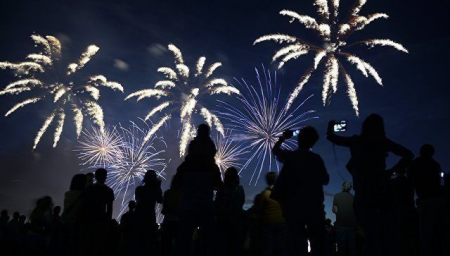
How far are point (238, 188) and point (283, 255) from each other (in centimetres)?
167

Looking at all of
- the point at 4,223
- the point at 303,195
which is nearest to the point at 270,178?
the point at 303,195

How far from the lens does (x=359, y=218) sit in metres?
4.79

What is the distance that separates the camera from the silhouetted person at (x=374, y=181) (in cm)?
469

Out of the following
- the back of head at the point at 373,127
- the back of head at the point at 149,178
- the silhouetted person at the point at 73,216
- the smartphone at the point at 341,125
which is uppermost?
the smartphone at the point at 341,125

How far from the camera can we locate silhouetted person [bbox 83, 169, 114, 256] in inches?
273

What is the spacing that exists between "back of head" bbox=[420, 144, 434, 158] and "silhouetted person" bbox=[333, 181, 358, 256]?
2.48m

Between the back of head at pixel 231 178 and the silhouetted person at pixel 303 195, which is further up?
the back of head at pixel 231 178

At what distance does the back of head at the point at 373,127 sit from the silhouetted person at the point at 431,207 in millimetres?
1893

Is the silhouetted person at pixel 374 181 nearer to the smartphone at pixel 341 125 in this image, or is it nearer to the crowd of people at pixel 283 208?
the crowd of people at pixel 283 208

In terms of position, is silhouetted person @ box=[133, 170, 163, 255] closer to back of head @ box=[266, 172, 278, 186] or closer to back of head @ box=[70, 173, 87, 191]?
back of head @ box=[70, 173, 87, 191]

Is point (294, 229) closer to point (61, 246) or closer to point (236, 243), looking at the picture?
point (236, 243)

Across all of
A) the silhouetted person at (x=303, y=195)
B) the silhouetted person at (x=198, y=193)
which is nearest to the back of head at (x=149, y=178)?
the silhouetted person at (x=198, y=193)

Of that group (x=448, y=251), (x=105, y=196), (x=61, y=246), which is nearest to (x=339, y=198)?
(x=448, y=251)

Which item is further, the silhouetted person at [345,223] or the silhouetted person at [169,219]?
the silhouetted person at [345,223]
